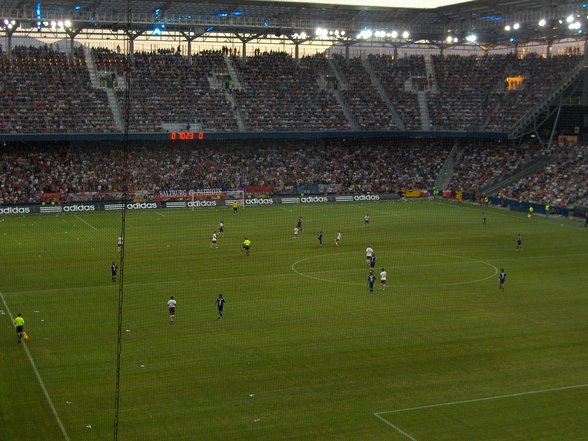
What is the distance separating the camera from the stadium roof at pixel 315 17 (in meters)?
55.0

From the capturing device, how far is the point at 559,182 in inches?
2121

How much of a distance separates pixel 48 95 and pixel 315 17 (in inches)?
825

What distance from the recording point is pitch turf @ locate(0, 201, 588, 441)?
17312mm

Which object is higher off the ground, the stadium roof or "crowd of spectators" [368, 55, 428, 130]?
the stadium roof

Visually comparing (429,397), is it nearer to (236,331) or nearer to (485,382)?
(485,382)

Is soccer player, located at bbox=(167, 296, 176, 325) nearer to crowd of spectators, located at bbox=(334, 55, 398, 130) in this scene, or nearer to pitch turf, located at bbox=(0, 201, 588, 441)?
pitch turf, located at bbox=(0, 201, 588, 441)

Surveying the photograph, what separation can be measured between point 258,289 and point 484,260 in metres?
11.5

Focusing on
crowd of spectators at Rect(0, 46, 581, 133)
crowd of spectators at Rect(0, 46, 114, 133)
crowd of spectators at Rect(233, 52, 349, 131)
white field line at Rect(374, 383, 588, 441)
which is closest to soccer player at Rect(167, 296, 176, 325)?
white field line at Rect(374, 383, 588, 441)

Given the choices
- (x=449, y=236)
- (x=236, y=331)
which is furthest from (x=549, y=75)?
(x=236, y=331)

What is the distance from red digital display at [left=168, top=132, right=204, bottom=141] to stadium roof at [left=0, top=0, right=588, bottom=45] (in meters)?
7.56

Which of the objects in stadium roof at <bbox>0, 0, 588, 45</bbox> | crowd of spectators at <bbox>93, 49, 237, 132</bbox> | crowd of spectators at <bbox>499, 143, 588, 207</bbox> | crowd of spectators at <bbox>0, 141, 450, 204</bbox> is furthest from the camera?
crowd of spectators at <bbox>93, 49, 237, 132</bbox>

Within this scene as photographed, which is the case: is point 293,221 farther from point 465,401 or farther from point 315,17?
point 465,401

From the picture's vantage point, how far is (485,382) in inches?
777

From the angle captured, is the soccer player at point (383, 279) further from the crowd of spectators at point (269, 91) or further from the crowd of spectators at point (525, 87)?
the crowd of spectators at point (525, 87)
